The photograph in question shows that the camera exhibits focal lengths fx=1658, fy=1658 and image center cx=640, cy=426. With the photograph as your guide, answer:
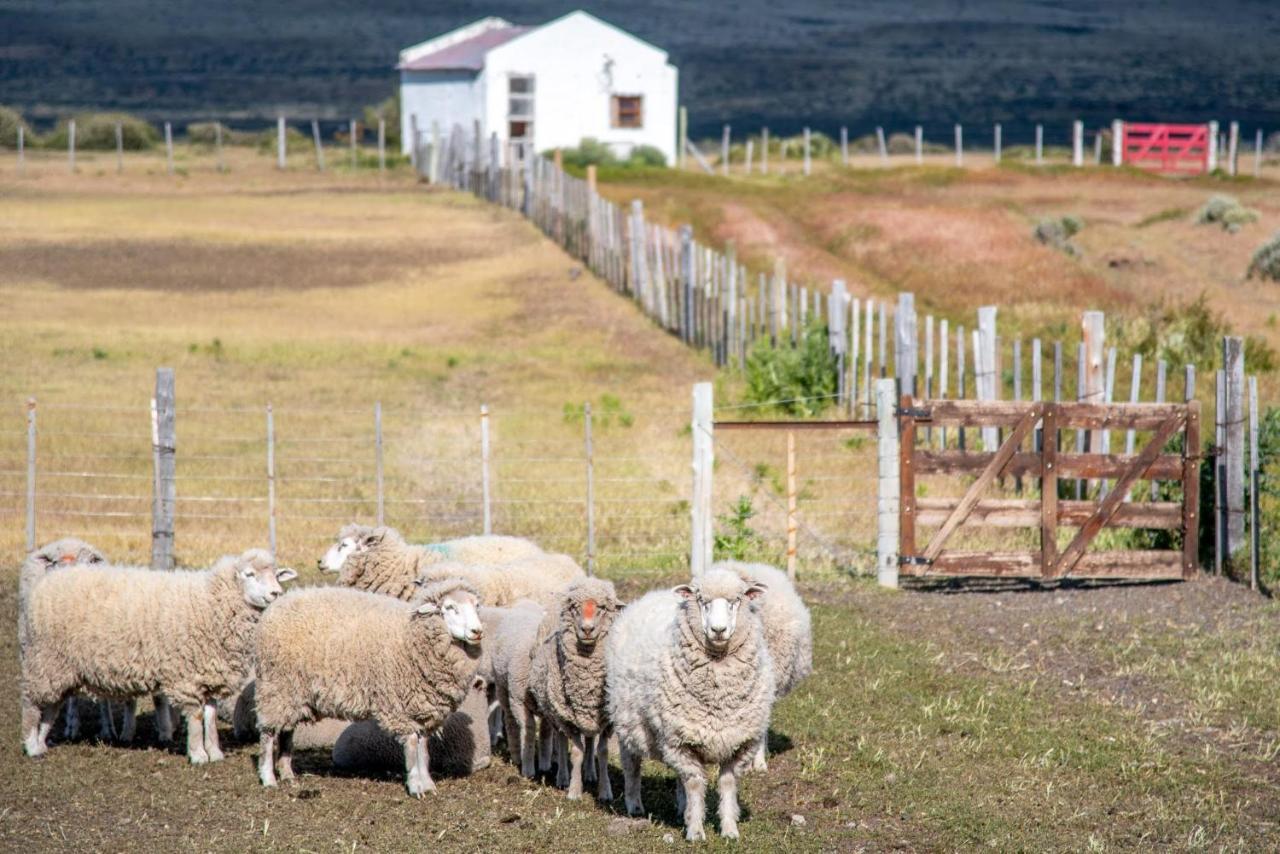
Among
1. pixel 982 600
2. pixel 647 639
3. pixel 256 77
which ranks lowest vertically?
pixel 982 600

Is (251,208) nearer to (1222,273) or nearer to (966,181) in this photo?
(966,181)

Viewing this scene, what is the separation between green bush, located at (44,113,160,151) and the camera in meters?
64.7

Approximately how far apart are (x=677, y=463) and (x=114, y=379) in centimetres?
999

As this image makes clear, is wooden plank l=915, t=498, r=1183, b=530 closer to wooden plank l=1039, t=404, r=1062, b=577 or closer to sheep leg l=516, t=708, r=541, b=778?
wooden plank l=1039, t=404, r=1062, b=577

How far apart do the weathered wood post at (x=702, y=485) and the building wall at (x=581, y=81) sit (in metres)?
40.3

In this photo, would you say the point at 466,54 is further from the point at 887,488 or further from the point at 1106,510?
the point at 1106,510

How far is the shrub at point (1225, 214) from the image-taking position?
43375 mm

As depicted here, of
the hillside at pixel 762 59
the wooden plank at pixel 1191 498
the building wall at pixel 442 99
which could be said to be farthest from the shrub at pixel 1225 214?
the hillside at pixel 762 59

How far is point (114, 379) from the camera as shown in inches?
987

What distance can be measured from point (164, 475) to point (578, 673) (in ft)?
24.5

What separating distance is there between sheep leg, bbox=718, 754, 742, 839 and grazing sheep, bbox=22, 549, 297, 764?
3.31 meters

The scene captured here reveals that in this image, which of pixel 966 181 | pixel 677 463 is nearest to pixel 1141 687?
pixel 677 463

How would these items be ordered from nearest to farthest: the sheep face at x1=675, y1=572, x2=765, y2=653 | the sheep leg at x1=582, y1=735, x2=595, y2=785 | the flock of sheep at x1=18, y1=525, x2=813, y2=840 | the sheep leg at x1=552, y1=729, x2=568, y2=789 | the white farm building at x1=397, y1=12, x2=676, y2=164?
the sheep face at x1=675, y1=572, x2=765, y2=653 < the flock of sheep at x1=18, y1=525, x2=813, y2=840 < the sheep leg at x1=552, y1=729, x2=568, y2=789 < the sheep leg at x1=582, y1=735, x2=595, y2=785 < the white farm building at x1=397, y1=12, x2=676, y2=164

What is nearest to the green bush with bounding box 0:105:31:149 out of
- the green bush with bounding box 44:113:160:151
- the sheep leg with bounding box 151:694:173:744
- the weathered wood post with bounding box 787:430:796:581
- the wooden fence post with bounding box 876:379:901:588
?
the green bush with bounding box 44:113:160:151
